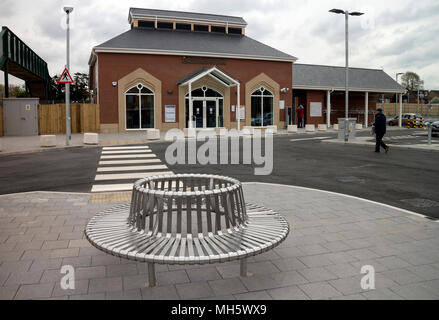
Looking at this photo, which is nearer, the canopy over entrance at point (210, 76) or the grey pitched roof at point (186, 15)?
the canopy over entrance at point (210, 76)

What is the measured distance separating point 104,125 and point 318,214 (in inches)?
939

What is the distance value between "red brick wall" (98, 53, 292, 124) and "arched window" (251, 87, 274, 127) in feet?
3.29

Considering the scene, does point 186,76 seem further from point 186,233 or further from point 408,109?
point 408,109

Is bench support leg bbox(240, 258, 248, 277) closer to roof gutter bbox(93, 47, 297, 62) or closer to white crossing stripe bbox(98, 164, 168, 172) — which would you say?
white crossing stripe bbox(98, 164, 168, 172)

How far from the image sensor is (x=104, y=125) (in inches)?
1112

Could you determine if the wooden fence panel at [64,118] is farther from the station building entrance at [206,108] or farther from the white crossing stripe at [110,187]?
the white crossing stripe at [110,187]

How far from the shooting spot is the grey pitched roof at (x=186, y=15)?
106 ft

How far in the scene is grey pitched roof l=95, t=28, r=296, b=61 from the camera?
2898 cm

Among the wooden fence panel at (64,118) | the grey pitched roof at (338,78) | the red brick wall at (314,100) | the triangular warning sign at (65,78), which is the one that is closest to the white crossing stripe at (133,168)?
the triangular warning sign at (65,78)

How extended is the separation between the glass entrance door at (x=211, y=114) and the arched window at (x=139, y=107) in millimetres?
4074

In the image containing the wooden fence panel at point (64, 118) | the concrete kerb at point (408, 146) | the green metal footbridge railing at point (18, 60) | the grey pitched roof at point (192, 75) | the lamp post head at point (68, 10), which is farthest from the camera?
the grey pitched roof at point (192, 75)

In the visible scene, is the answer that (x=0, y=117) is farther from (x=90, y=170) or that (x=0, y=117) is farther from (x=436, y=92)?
(x=436, y=92)

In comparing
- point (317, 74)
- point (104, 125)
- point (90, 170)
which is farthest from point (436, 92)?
point (90, 170)
